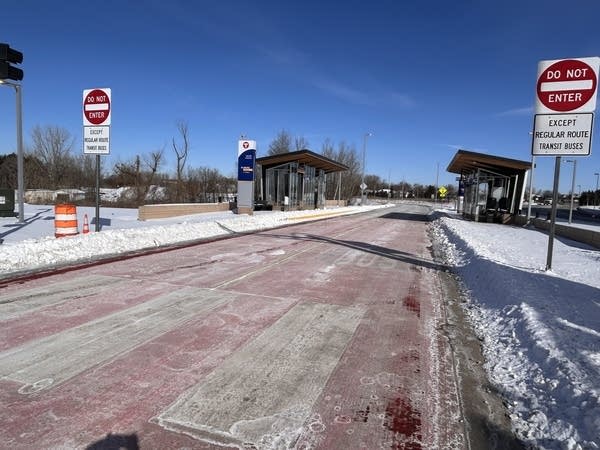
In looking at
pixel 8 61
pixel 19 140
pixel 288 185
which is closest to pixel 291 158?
pixel 288 185

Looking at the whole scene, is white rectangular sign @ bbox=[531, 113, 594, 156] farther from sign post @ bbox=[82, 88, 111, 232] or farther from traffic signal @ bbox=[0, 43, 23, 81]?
traffic signal @ bbox=[0, 43, 23, 81]

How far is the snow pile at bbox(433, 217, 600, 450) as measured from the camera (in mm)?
3271

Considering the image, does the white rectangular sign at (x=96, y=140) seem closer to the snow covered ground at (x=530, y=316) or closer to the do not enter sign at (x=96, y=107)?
the do not enter sign at (x=96, y=107)

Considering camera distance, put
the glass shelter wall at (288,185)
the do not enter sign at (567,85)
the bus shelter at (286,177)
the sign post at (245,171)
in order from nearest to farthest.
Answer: the do not enter sign at (567,85) → the sign post at (245,171) → the bus shelter at (286,177) → the glass shelter wall at (288,185)

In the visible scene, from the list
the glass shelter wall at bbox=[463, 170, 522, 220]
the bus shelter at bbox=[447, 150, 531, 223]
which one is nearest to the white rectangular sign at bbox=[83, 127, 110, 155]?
the bus shelter at bbox=[447, 150, 531, 223]

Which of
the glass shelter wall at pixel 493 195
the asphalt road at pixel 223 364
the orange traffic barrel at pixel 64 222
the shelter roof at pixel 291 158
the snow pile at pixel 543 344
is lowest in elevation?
the asphalt road at pixel 223 364

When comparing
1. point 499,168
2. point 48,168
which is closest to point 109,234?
point 499,168

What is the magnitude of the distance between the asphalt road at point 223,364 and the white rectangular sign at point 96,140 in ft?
16.5

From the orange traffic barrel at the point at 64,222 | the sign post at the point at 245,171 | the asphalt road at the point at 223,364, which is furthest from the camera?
the sign post at the point at 245,171

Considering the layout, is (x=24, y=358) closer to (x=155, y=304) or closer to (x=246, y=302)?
(x=155, y=304)

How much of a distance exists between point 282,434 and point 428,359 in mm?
2194

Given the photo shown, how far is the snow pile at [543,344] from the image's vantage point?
3271mm

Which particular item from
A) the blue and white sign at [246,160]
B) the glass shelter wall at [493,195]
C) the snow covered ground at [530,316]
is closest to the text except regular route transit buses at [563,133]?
the snow covered ground at [530,316]

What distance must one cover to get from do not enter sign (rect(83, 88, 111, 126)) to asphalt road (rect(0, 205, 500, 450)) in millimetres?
5564
